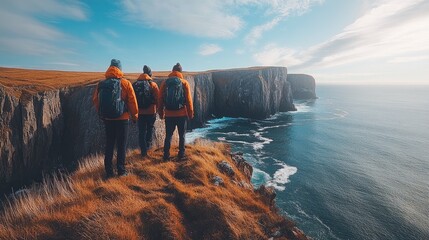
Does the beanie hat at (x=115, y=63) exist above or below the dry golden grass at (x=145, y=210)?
above

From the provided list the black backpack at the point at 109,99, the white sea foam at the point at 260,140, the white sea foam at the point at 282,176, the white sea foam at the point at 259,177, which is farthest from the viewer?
the white sea foam at the point at 260,140

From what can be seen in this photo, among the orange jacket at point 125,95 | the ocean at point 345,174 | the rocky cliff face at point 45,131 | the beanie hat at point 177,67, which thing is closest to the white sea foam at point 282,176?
the ocean at point 345,174

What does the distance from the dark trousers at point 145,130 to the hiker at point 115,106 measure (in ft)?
5.92

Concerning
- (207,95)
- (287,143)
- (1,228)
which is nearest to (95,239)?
(1,228)

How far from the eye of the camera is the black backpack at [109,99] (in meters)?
7.03

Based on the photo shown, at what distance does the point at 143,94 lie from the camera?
9.55 m

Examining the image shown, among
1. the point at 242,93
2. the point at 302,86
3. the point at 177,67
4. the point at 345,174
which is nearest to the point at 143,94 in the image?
the point at 177,67

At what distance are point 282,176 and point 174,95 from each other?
24342 mm

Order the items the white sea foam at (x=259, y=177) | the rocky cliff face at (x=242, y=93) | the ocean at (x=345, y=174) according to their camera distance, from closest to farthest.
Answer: the ocean at (x=345, y=174) < the white sea foam at (x=259, y=177) < the rocky cliff face at (x=242, y=93)

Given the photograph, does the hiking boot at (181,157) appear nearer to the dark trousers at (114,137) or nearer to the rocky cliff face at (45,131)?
the dark trousers at (114,137)

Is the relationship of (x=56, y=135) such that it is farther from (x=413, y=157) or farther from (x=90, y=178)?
(x=413, y=157)

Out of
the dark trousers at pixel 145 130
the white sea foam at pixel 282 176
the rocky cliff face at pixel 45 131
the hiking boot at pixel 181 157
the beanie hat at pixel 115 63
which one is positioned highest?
the beanie hat at pixel 115 63

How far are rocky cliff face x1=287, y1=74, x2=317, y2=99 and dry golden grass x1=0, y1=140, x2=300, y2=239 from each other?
5475 inches

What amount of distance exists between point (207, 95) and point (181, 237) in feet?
212
